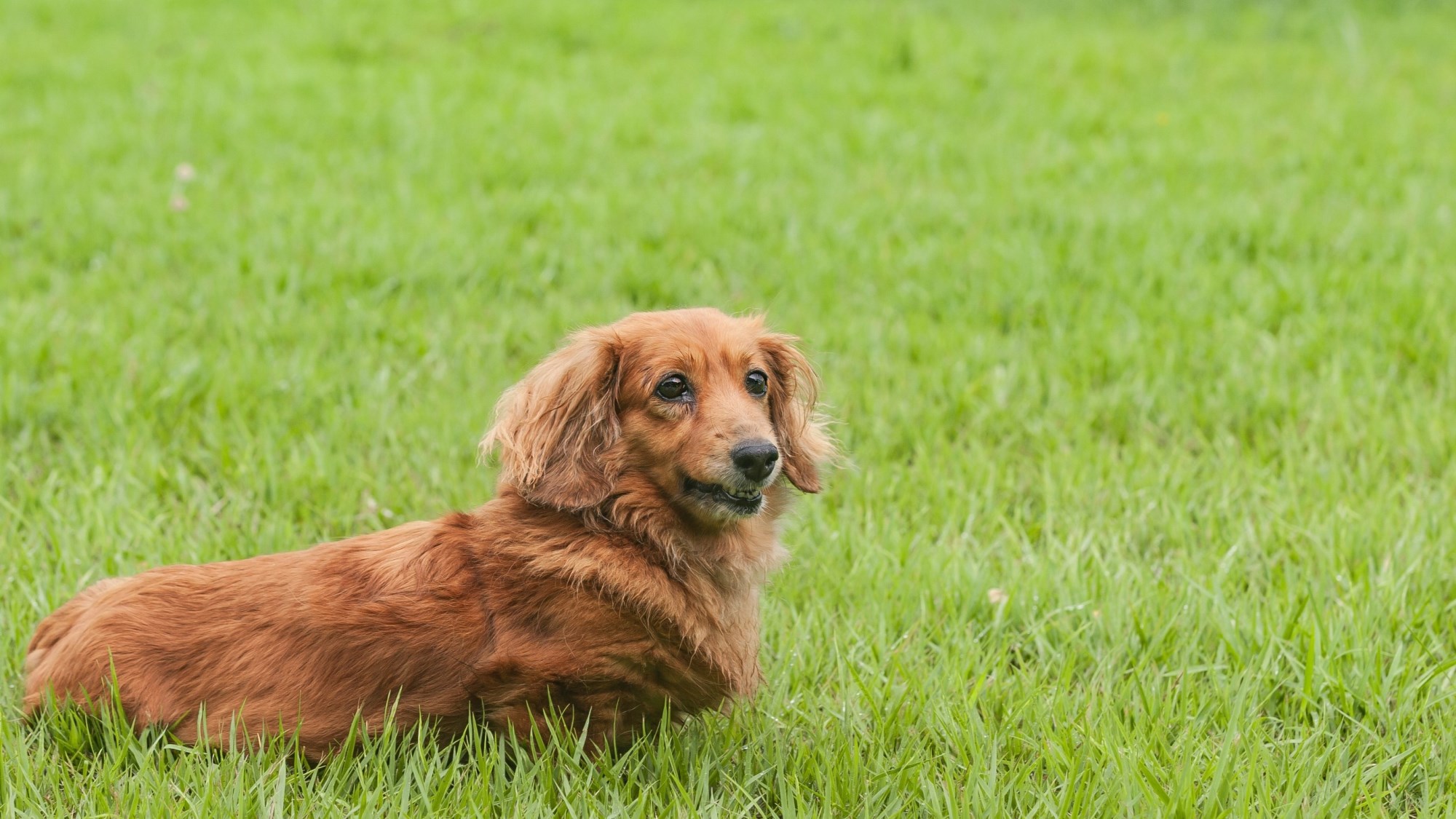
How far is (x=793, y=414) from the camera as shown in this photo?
305 centimetres

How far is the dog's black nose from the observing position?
2.58 m

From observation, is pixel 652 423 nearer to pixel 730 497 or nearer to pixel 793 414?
pixel 730 497

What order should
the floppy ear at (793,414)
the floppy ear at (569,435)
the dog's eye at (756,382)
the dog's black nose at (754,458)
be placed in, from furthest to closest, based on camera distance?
1. the floppy ear at (793,414)
2. the dog's eye at (756,382)
3. the floppy ear at (569,435)
4. the dog's black nose at (754,458)

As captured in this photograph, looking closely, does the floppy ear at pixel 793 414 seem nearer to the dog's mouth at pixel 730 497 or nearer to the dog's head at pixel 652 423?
the dog's head at pixel 652 423

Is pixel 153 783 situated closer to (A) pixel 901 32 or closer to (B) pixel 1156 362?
(B) pixel 1156 362

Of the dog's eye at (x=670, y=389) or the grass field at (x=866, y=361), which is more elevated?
the dog's eye at (x=670, y=389)

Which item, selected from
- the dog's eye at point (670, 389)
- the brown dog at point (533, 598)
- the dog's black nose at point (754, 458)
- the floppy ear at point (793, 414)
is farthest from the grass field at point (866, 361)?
the dog's eye at point (670, 389)

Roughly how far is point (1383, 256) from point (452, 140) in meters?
5.11

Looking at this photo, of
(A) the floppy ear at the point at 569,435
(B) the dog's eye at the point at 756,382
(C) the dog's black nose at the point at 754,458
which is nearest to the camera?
(C) the dog's black nose at the point at 754,458

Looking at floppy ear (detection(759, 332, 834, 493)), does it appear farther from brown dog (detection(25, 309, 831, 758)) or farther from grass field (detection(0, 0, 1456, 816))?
grass field (detection(0, 0, 1456, 816))

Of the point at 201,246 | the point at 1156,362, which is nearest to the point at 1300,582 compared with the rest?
the point at 1156,362

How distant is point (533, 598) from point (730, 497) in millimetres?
447

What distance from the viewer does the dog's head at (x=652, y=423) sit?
105 inches

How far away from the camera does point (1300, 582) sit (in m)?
3.47
